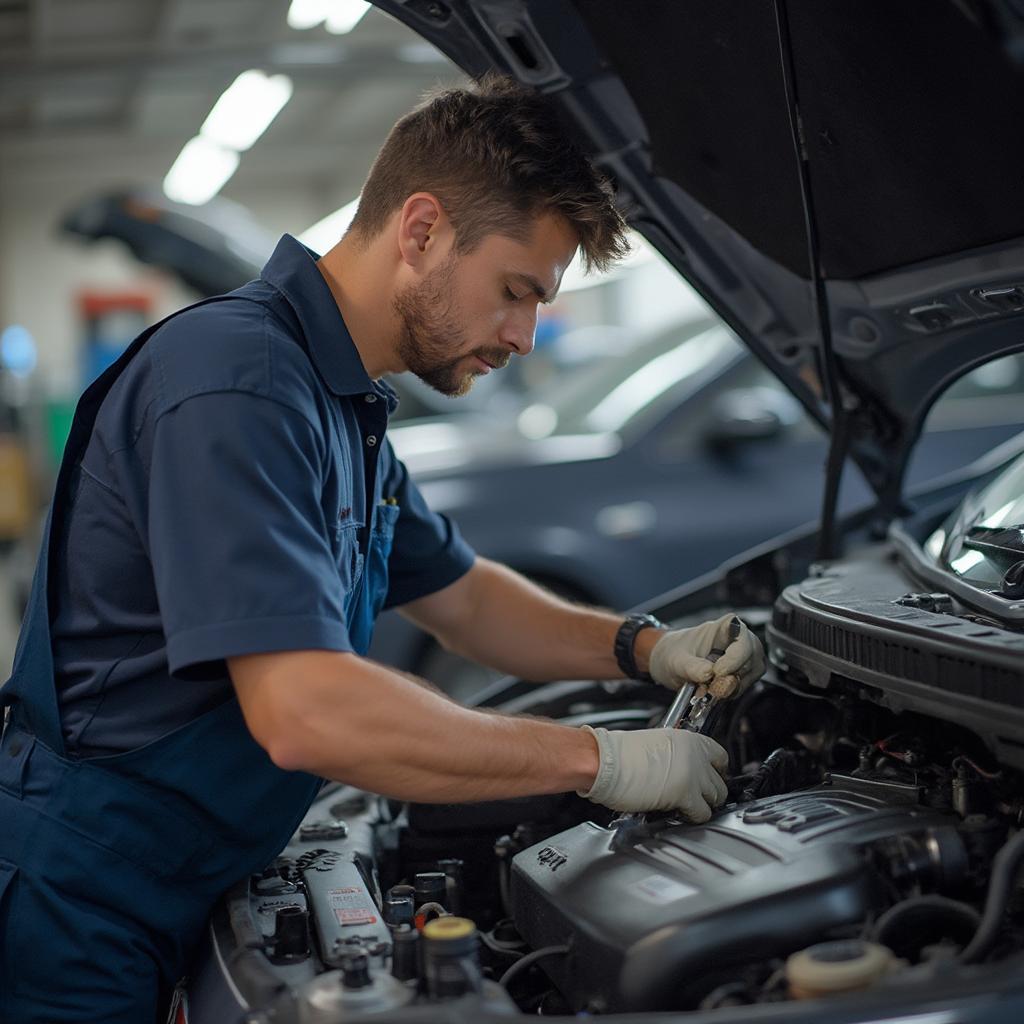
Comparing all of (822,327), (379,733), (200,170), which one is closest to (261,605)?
(379,733)

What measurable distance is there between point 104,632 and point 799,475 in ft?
9.59

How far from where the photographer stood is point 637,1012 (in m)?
1.23

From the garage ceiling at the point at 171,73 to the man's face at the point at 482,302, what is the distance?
6040mm

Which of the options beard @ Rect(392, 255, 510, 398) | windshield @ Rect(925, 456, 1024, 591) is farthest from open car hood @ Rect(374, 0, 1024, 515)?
beard @ Rect(392, 255, 510, 398)

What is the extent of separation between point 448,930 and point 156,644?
531mm

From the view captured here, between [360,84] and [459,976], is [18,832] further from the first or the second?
[360,84]

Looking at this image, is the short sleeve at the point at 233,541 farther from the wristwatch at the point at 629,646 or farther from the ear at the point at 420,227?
the wristwatch at the point at 629,646

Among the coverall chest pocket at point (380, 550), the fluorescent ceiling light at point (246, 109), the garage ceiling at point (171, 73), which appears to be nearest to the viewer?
the coverall chest pocket at point (380, 550)

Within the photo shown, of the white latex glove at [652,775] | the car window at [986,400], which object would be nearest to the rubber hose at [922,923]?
the white latex glove at [652,775]

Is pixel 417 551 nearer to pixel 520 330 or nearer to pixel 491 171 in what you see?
pixel 520 330

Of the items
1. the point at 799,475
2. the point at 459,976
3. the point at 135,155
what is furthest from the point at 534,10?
the point at 135,155

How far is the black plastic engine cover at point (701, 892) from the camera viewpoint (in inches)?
48.6

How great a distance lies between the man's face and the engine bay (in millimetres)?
553

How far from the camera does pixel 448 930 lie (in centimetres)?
123
